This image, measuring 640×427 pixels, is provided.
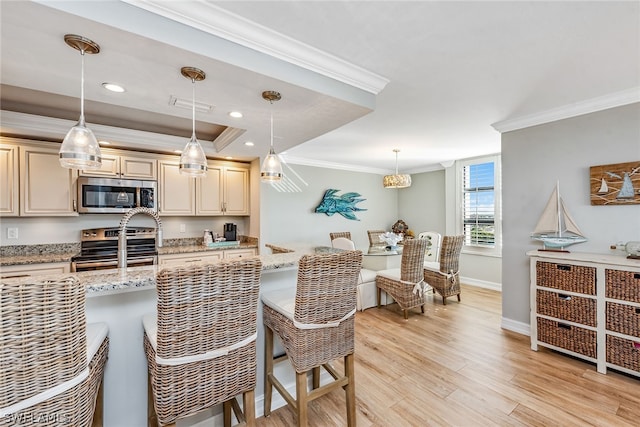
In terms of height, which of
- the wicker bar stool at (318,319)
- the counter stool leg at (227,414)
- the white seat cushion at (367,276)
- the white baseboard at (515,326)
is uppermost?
the wicker bar stool at (318,319)

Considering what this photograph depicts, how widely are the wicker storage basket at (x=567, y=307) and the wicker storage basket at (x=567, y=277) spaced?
0.26ft

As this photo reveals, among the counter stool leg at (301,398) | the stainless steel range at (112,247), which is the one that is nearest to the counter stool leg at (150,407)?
the counter stool leg at (301,398)

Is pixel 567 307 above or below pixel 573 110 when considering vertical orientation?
below

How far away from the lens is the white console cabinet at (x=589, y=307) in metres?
2.22

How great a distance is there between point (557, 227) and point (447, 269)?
152cm

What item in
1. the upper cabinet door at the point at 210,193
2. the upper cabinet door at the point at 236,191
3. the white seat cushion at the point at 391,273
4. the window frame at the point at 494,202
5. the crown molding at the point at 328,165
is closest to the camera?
the white seat cushion at the point at 391,273

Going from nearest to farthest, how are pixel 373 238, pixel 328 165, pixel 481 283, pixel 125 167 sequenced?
pixel 125 167, pixel 481 283, pixel 328 165, pixel 373 238

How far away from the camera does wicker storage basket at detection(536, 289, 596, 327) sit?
241cm

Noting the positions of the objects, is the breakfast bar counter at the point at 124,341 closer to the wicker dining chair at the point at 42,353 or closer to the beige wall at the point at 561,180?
the wicker dining chair at the point at 42,353

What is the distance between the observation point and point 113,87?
1903 millimetres

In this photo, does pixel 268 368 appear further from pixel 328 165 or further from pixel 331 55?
pixel 328 165

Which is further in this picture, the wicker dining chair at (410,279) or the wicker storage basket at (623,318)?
the wicker dining chair at (410,279)

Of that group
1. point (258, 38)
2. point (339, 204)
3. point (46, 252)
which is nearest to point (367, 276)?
point (339, 204)

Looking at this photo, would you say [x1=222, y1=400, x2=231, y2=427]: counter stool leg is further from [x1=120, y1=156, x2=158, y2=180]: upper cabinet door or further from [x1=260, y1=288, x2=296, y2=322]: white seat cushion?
[x1=120, y1=156, x2=158, y2=180]: upper cabinet door
